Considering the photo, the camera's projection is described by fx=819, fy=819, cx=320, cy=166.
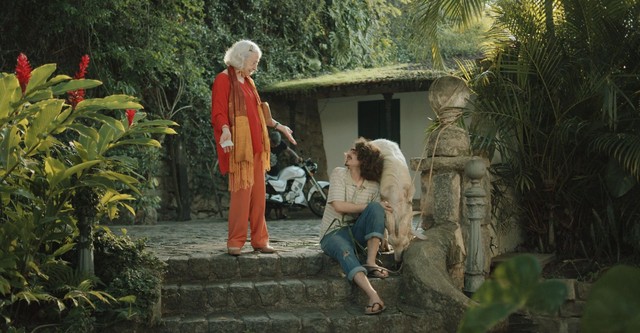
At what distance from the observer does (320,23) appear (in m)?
16.0

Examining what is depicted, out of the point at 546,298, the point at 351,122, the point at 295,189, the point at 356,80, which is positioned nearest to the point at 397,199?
the point at 546,298

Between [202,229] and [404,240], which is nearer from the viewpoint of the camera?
[404,240]

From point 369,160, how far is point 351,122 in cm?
907

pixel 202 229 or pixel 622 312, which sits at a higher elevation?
pixel 622 312

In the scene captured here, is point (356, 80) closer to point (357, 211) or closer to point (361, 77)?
point (361, 77)

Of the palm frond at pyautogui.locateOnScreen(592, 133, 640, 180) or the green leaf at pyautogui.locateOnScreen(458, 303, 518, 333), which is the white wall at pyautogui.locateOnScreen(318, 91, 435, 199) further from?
the green leaf at pyautogui.locateOnScreen(458, 303, 518, 333)

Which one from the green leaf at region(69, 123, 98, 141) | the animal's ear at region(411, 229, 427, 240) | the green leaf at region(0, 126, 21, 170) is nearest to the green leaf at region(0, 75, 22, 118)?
the green leaf at region(0, 126, 21, 170)

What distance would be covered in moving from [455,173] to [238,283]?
189cm

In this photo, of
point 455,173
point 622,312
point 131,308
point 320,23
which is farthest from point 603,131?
point 320,23

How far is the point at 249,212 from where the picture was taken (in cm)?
653

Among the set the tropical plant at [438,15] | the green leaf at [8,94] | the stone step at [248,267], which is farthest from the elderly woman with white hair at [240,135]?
the tropical plant at [438,15]

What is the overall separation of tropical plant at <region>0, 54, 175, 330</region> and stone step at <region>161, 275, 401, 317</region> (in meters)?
0.83

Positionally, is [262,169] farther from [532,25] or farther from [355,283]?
[532,25]

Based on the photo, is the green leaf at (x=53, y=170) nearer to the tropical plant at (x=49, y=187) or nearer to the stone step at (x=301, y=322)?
the tropical plant at (x=49, y=187)
